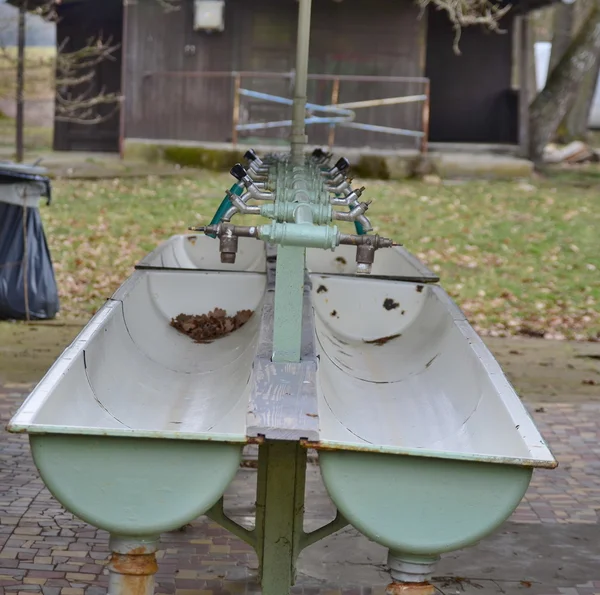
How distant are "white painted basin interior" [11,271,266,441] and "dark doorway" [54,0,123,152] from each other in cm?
1432

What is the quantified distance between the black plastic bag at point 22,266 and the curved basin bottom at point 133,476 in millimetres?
7001

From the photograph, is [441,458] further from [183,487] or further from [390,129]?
[390,129]

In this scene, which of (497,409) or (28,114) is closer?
(497,409)

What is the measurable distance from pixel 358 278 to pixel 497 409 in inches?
114

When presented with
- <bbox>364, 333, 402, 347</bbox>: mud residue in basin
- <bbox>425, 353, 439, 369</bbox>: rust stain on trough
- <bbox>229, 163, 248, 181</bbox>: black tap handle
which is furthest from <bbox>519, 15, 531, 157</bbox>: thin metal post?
<bbox>229, 163, 248, 181</bbox>: black tap handle

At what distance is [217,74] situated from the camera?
18.8 metres

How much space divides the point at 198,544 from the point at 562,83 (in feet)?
53.3

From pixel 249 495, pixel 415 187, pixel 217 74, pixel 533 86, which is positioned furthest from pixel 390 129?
pixel 249 495

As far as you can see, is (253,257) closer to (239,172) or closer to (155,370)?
(155,370)

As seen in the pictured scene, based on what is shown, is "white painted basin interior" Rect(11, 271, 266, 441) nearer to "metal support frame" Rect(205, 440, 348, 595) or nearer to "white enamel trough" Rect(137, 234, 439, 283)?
"metal support frame" Rect(205, 440, 348, 595)

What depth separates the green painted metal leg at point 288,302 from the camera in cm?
411

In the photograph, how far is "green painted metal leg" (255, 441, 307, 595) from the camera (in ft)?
13.0

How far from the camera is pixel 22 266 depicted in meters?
10.2

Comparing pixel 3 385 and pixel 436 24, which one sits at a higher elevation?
pixel 436 24
